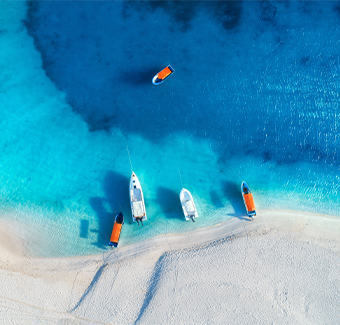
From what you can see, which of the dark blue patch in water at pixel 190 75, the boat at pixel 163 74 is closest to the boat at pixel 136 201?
the dark blue patch in water at pixel 190 75

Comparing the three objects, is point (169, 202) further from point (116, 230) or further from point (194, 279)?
point (194, 279)

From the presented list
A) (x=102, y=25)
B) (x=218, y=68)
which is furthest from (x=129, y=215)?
(x=102, y=25)

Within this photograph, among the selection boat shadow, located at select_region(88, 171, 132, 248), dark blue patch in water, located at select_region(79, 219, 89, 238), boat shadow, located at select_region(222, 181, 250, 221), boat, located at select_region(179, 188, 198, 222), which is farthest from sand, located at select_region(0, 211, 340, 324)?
boat shadow, located at select_region(88, 171, 132, 248)

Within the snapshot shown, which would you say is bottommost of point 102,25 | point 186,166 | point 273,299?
point 273,299

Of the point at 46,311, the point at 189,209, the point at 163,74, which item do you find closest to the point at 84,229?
the point at 46,311

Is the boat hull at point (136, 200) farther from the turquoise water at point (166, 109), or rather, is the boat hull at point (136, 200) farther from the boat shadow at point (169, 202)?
the boat shadow at point (169, 202)

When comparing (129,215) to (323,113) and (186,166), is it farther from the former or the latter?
(323,113)

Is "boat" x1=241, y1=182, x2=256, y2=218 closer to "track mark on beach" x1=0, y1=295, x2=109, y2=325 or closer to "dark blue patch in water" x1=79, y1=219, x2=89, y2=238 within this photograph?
"dark blue patch in water" x1=79, y1=219, x2=89, y2=238
